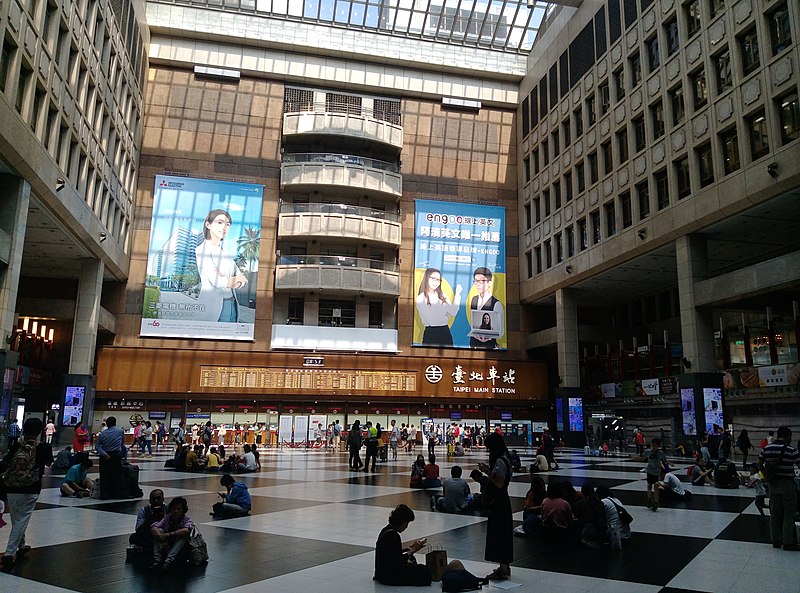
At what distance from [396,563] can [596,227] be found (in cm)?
3255

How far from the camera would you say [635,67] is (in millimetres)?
33438

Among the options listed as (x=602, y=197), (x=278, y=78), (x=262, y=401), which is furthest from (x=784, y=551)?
(x=278, y=78)

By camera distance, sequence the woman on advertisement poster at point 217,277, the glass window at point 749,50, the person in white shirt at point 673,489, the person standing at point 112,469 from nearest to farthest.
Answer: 1. the person standing at point 112,469
2. the person in white shirt at point 673,489
3. the glass window at point 749,50
4. the woman on advertisement poster at point 217,277

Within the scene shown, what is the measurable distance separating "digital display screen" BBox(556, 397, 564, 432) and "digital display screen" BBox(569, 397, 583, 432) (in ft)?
1.57

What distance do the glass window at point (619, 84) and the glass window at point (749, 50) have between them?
27.1 feet

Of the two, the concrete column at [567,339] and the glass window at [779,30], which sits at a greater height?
the glass window at [779,30]

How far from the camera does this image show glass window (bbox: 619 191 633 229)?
33.2m

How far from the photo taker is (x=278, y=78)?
43469 mm

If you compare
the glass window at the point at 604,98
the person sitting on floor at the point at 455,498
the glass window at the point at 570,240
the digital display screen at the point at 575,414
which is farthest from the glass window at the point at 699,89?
the person sitting on floor at the point at 455,498

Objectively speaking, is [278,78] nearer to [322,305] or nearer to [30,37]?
[322,305]

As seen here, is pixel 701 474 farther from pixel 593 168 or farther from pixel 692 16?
pixel 593 168

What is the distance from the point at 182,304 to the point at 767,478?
3574 centimetres

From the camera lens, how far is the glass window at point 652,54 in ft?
103

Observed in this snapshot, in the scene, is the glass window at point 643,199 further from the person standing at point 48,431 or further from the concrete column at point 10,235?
the person standing at point 48,431
